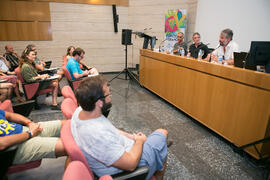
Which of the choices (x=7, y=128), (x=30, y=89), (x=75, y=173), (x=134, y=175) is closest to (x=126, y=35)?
(x=30, y=89)

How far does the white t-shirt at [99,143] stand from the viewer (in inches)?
43.0

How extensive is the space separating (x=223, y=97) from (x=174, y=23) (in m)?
4.24

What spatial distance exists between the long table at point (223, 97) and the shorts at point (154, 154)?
4.16ft

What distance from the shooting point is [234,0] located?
4508 millimetres

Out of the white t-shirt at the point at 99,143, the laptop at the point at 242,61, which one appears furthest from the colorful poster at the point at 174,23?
the white t-shirt at the point at 99,143

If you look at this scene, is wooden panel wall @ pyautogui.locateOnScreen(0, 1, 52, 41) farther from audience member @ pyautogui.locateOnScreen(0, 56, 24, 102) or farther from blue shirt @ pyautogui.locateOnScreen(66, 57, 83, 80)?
blue shirt @ pyautogui.locateOnScreen(66, 57, 83, 80)

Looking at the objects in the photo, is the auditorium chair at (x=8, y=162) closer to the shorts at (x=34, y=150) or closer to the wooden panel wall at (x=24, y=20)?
the shorts at (x=34, y=150)

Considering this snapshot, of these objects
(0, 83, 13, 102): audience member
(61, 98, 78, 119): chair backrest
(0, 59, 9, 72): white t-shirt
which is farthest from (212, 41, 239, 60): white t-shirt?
(0, 59, 9, 72): white t-shirt

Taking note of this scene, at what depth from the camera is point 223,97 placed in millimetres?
2412

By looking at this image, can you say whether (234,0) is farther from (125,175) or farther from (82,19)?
(125,175)

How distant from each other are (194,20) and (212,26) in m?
0.90

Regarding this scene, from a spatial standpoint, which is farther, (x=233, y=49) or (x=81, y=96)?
(x=233, y=49)

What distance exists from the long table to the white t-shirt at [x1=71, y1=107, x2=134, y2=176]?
1.66m

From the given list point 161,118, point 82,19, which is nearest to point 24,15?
point 82,19
